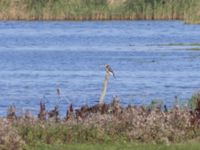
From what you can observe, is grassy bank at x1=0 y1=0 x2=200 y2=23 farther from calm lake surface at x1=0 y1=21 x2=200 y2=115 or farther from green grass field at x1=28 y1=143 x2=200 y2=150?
green grass field at x1=28 y1=143 x2=200 y2=150

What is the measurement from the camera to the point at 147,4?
87.6 m

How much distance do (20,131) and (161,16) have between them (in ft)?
220

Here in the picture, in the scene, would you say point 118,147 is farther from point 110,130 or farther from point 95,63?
point 95,63

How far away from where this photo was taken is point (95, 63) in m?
54.1

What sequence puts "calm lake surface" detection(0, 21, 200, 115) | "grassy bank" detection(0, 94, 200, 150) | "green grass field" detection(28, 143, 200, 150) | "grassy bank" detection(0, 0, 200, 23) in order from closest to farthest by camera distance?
1. "green grass field" detection(28, 143, 200, 150)
2. "grassy bank" detection(0, 94, 200, 150)
3. "calm lake surface" detection(0, 21, 200, 115)
4. "grassy bank" detection(0, 0, 200, 23)

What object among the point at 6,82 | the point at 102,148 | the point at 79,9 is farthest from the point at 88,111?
the point at 79,9

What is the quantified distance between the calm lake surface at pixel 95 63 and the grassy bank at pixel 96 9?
3.85ft

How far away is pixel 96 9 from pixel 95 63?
3703 cm

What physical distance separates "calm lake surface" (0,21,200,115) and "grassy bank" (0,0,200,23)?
46.1 inches

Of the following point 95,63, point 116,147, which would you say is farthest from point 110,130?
point 95,63

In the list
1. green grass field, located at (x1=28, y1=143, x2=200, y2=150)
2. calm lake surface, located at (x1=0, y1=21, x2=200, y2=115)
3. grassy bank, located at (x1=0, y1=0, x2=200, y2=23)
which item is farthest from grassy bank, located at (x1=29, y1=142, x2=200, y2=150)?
grassy bank, located at (x1=0, y1=0, x2=200, y2=23)

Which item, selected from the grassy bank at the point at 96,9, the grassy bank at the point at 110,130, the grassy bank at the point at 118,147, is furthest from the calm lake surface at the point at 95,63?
the grassy bank at the point at 118,147

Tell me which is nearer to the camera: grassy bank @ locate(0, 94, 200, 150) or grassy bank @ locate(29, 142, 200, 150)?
grassy bank @ locate(29, 142, 200, 150)

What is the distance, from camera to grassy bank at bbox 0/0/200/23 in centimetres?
8544
